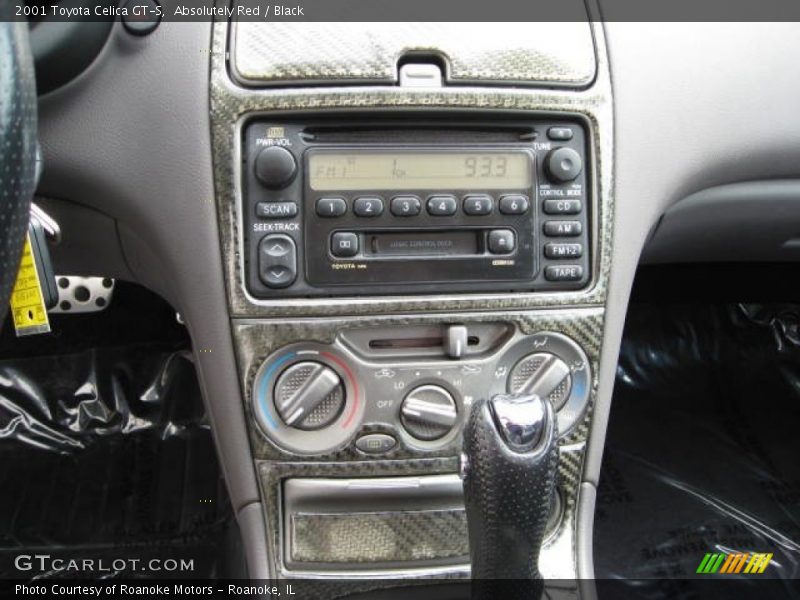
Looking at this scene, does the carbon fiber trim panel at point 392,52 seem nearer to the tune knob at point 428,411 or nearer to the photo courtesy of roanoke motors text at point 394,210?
the photo courtesy of roanoke motors text at point 394,210

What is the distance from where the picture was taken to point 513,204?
86 cm

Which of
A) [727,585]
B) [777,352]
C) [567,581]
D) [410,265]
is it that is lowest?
[727,585]

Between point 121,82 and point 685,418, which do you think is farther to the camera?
point 685,418

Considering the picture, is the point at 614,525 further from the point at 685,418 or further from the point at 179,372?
the point at 179,372

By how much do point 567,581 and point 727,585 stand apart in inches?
21.2

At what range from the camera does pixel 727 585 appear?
1.31 m

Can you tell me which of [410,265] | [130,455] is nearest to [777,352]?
[410,265]

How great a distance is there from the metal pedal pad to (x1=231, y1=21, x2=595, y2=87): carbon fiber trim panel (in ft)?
2.63

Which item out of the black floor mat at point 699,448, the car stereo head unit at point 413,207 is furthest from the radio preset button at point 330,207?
the black floor mat at point 699,448

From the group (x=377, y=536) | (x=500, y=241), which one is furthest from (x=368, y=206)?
(x=377, y=536)

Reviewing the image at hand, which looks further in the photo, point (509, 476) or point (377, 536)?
point (377, 536)

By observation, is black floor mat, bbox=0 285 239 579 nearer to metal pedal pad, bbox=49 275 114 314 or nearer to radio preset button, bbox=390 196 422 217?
metal pedal pad, bbox=49 275 114 314

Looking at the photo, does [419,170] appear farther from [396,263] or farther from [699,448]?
[699,448]

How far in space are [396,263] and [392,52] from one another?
22 cm
